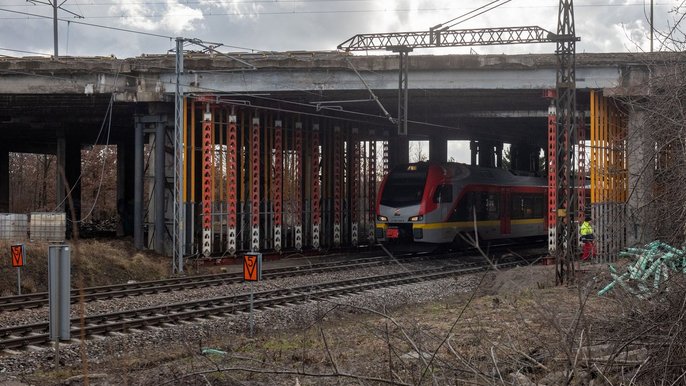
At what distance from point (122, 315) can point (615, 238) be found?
15414mm

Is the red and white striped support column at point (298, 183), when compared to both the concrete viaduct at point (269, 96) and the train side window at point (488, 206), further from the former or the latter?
the train side window at point (488, 206)

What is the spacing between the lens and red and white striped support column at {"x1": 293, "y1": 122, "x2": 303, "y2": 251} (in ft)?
98.1

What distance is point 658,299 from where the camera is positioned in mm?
6824

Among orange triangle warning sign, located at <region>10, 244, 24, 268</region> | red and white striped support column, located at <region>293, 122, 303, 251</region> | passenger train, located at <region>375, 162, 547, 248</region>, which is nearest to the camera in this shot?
orange triangle warning sign, located at <region>10, 244, 24, 268</region>

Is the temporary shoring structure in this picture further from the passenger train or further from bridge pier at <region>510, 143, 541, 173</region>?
bridge pier at <region>510, 143, 541, 173</region>

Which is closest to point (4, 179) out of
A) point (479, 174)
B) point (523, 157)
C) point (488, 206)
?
point (479, 174)

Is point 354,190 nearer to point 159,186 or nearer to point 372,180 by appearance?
point 372,180

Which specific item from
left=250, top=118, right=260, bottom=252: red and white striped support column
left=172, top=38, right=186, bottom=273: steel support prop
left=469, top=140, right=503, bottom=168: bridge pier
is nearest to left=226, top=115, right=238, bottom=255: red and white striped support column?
left=250, top=118, right=260, bottom=252: red and white striped support column

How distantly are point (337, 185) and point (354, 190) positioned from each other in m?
1.62

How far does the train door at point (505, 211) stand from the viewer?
3064 cm

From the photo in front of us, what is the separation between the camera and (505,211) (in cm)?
3095

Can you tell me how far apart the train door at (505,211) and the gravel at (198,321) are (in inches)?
331

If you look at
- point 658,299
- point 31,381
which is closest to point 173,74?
point 31,381

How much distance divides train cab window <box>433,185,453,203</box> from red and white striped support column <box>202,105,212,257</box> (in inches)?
296
